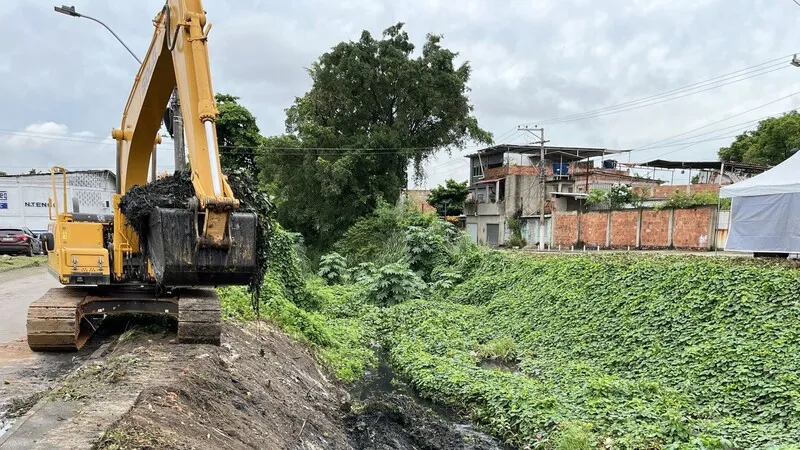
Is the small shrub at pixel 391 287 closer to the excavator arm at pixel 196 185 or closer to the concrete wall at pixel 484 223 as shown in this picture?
the excavator arm at pixel 196 185

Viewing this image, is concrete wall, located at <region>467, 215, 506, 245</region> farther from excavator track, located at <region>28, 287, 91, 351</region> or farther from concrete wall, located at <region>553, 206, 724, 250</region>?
excavator track, located at <region>28, 287, 91, 351</region>

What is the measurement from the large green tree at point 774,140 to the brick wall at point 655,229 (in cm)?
1563

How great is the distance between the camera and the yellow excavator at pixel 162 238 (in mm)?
3967

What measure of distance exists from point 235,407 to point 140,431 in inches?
61.6

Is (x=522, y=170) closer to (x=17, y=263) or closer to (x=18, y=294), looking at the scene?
(x=17, y=263)

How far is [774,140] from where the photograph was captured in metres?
35.0

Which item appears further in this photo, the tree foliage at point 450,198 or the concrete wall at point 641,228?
the tree foliage at point 450,198

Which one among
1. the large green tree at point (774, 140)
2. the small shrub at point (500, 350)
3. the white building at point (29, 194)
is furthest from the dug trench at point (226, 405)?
the large green tree at point (774, 140)

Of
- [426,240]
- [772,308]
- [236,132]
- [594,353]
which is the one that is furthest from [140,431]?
[236,132]

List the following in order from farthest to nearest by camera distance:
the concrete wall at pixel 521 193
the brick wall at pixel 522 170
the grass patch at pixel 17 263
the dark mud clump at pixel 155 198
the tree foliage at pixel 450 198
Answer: the tree foliage at pixel 450 198, the brick wall at pixel 522 170, the concrete wall at pixel 521 193, the grass patch at pixel 17 263, the dark mud clump at pixel 155 198

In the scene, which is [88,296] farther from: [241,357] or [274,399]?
[274,399]

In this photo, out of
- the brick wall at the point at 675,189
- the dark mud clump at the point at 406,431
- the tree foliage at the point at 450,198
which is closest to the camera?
the dark mud clump at the point at 406,431

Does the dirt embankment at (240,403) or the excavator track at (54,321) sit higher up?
the excavator track at (54,321)

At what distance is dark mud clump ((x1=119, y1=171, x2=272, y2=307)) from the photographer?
4.39 metres
